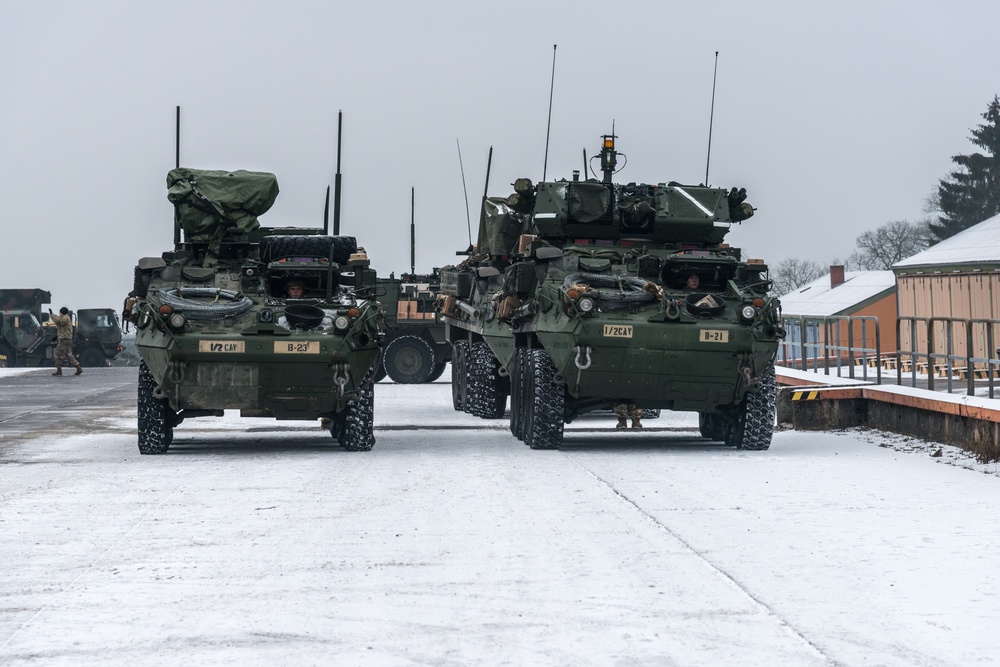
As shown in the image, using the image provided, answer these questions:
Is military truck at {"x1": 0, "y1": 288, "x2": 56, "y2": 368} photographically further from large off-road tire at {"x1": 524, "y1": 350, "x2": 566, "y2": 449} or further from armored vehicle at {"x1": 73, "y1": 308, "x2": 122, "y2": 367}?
large off-road tire at {"x1": 524, "y1": 350, "x2": 566, "y2": 449}

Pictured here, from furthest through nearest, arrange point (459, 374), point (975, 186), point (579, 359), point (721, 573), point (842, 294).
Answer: point (975, 186) → point (842, 294) → point (459, 374) → point (579, 359) → point (721, 573)

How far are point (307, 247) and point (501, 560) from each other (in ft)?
29.0

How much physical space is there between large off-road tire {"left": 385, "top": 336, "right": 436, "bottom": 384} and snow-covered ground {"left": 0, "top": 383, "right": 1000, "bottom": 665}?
17.6m

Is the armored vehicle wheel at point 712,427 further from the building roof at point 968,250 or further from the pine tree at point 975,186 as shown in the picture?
the pine tree at point 975,186

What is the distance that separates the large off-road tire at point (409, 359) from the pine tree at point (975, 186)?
46719 millimetres

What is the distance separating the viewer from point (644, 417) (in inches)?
848

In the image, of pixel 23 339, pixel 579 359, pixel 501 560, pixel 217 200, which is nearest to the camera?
pixel 501 560

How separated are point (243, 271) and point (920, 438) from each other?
7002 millimetres

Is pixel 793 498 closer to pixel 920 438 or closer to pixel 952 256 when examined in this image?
pixel 920 438

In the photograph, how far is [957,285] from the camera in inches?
1368

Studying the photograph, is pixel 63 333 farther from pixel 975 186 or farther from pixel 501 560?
pixel 975 186

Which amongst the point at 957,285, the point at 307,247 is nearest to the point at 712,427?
the point at 307,247

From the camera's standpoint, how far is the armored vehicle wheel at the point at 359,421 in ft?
49.3

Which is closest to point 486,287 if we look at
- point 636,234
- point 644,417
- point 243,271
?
point 644,417
